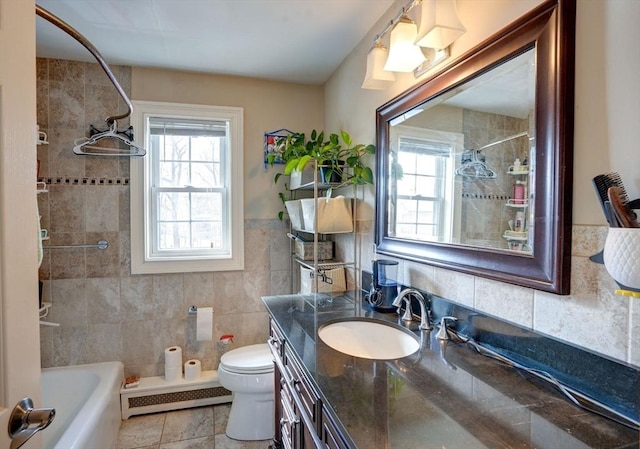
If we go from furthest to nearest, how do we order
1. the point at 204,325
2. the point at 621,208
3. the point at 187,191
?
the point at 187,191 → the point at 204,325 → the point at 621,208

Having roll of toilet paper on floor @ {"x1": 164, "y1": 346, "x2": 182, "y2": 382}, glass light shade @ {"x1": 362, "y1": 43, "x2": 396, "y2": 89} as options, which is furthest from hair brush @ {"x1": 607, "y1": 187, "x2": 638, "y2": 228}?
roll of toilet paper on floor @ {"x1": 164, "y1": 346, "x2": 182, "y2": 382}

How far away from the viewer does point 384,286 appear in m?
1.63

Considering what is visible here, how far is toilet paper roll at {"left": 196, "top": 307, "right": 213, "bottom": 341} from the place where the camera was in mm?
2467

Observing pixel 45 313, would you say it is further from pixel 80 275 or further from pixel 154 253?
pixel 154 253

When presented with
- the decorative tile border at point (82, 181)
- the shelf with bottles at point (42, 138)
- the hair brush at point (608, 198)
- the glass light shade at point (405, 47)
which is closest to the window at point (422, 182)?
the glass light shade at point (405, 47)

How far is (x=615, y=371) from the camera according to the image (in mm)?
766

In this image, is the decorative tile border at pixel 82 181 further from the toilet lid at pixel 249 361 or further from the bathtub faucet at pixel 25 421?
the bathtub faucet at pixel 25 421

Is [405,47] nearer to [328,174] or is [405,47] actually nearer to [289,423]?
[328,174]

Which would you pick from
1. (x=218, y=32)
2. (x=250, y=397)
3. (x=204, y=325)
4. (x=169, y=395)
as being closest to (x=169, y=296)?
(x=204, y=325)

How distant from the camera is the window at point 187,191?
96.7 inches

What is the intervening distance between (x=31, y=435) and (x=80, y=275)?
196 cm

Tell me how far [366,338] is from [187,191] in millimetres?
1831

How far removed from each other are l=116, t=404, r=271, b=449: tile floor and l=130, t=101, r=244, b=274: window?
0.99m

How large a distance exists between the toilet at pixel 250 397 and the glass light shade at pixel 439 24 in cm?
189
